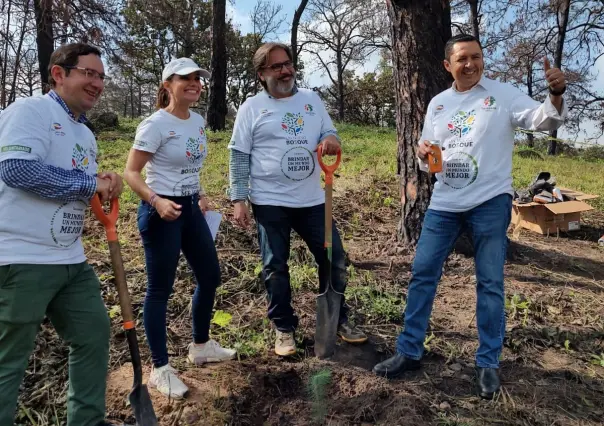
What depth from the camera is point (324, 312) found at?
290 centimetres

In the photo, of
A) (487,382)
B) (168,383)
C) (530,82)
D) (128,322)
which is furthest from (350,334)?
(530,82)

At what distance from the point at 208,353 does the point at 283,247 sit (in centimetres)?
76

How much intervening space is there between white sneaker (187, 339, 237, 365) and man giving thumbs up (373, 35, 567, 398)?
0.88 m

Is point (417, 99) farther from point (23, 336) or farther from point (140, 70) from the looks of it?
point (140, 70)

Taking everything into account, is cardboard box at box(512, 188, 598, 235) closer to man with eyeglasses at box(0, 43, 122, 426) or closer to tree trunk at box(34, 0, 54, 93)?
man with eyeglasses at box(0, 43, 122, 426)

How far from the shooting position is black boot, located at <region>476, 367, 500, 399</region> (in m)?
2.57

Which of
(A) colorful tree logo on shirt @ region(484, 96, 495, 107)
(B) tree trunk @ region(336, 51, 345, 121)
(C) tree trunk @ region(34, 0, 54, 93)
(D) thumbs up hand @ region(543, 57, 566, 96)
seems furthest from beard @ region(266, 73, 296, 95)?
(B) tree trunk @ region(336, 51, 345, 121)

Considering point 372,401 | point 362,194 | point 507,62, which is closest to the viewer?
point 372,401

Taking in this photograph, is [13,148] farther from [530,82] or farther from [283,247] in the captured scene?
[530,82]

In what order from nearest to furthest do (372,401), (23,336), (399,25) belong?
1. (23,336)
2. (372,401)
3. (399,25)

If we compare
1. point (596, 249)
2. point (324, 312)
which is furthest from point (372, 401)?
point (596, 249)

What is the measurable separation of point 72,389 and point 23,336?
1.20 feet

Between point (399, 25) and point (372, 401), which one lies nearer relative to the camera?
point (372, 401)

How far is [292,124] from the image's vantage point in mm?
2826
